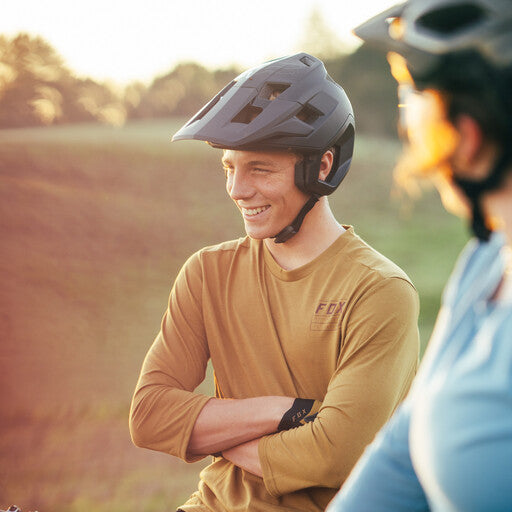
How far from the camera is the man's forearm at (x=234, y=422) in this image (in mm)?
2416

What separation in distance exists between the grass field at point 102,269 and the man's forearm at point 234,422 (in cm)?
308

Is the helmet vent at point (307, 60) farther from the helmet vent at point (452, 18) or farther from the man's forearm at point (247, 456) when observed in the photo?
the helmet vent at point (452, 18)

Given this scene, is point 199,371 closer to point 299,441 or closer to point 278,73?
point 299,441

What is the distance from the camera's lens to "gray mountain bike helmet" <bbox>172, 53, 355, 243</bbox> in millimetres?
2572

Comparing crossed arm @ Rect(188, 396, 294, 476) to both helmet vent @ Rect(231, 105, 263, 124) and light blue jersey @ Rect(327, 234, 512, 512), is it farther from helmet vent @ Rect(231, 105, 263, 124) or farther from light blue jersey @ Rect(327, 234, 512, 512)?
light blue jersey @ Rect(327, 234, 512, 512)

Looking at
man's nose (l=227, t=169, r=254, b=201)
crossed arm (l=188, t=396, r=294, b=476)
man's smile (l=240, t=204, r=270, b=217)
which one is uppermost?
man's nose (l=227, t=169, r=254, b=201)

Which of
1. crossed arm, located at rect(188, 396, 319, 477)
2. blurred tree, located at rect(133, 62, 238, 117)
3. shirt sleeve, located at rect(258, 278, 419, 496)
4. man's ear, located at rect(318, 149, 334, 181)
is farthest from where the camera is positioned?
blurred tree, located at rect(133, 62, 238, 117)

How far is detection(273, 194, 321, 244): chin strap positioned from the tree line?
1261cm

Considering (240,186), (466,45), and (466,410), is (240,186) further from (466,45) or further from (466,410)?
(466,410)

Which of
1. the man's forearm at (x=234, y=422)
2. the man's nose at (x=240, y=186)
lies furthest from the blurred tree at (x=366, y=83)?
the man's forearm at (x=234, y=422)

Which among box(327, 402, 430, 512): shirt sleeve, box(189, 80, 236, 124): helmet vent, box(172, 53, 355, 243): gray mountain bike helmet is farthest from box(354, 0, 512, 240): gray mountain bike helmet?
box(189, 80, 236, 124): helmet vent

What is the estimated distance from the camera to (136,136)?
1648 cm

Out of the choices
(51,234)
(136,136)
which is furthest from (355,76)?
(51,234)

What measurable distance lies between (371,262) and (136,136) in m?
14.5
